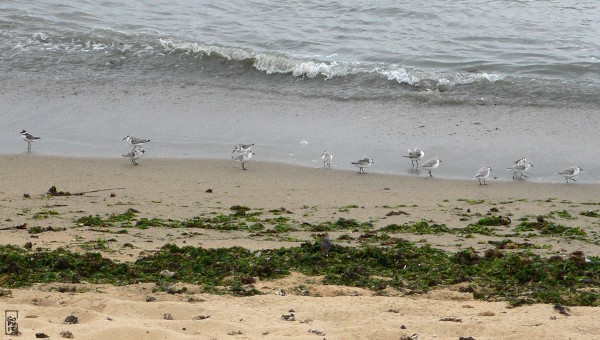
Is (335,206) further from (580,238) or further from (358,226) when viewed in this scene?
(580,238)

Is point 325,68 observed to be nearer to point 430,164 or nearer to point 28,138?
point 430,164

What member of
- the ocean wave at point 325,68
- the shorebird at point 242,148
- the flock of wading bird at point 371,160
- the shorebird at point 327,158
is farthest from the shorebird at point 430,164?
the ocean wave at point 325,68

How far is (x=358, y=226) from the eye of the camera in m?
8.88

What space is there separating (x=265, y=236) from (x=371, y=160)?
12.2ft

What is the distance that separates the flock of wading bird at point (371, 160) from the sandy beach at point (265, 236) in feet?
0.51

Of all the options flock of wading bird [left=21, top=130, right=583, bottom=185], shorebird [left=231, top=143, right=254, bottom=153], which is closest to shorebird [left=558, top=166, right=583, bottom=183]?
flock of wading bird [left=21, top=130, right=583, bottom=185]

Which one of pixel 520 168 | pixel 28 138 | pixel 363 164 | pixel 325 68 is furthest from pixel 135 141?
pixel 325 68

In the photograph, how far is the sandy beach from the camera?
5422 millimetres

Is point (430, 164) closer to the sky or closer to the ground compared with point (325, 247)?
closer to the sky

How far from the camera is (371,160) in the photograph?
1173cm

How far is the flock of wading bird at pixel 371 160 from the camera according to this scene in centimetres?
1122

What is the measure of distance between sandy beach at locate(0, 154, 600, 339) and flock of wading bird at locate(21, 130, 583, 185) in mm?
154

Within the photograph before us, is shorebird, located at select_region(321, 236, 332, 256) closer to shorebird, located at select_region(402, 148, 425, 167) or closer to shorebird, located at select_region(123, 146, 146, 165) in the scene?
shorebird, located at select_region(402, 148, 425, 167)

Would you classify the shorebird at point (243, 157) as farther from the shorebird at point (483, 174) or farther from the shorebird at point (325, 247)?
the shorebird at point (325, 247)
